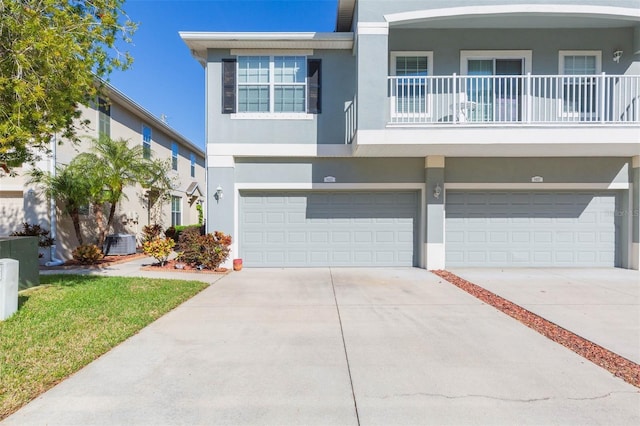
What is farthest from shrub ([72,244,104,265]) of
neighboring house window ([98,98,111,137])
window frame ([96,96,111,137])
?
neighboring house window ([98,98,111,137])

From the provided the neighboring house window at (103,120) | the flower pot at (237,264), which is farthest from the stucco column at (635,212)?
the neighboring house window at (103,120)

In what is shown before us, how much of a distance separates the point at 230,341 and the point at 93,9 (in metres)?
5.69

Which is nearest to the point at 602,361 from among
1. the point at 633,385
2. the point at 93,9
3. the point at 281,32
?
the point at 633,385

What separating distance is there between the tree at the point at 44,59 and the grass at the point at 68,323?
8.06 ft

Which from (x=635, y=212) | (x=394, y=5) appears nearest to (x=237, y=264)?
(x=394, y=5)

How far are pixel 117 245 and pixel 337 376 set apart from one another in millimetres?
11666

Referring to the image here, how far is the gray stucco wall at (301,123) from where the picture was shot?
30.4 feet

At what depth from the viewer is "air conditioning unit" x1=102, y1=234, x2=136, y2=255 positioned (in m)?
11.9

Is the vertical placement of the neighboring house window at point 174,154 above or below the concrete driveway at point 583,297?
above

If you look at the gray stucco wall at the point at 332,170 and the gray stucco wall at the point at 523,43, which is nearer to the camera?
the gray stucco wall at the point at 523,43

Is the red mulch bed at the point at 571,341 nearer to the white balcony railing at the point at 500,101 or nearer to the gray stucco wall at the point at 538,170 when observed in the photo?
the gray stucco wall at the point at 538,170

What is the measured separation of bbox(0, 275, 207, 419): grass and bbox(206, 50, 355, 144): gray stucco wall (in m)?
4.43

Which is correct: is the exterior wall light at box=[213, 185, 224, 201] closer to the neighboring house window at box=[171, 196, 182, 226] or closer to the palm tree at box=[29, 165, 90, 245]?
the palm tree at box=[29, 165, 90, 245]

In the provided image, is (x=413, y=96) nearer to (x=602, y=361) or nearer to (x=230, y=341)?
(x=602, y=361)
